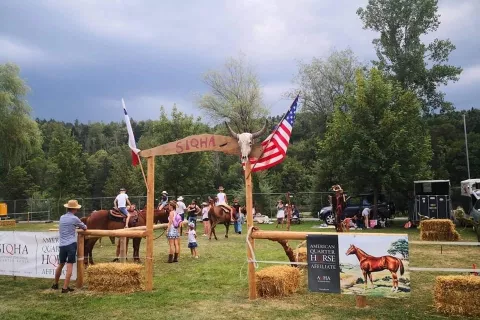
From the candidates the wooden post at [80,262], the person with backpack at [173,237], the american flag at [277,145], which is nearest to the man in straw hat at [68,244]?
the wooden post at [80,262]

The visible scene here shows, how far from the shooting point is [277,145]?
8.85 meters

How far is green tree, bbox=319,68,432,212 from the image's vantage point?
84.1ft

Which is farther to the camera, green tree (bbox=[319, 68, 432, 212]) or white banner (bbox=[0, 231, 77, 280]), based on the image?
green tree (bbox=[319, 68, 432, 212])

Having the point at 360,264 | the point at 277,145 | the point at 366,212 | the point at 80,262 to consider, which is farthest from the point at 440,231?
the point at 80,262

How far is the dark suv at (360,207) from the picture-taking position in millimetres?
27203

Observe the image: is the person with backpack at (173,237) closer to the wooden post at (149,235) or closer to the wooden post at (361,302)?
the wooden post at (149,235)

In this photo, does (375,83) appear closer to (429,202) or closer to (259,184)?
(429,202)

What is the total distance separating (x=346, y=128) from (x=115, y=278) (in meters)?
20.1

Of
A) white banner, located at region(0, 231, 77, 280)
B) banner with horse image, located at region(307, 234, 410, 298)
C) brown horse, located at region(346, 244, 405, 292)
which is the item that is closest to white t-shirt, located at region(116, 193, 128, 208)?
white banner, located at region(0, 231, 77, 280)

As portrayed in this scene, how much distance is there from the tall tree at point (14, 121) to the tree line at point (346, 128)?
0.27 ft

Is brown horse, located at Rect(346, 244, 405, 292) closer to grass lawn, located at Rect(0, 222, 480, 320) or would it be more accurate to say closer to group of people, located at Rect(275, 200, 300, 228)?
grass lawn, located at Rect(0, 222, 480, 320)

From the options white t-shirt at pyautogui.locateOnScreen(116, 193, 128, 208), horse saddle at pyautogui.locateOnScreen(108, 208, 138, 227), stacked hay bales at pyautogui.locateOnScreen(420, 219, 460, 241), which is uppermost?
white t-shirt at pyautogui.locateOnScreen(116, 193, 128, 208)

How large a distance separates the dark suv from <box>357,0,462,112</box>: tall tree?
12.0m

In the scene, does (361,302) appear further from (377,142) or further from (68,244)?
(377,142)
